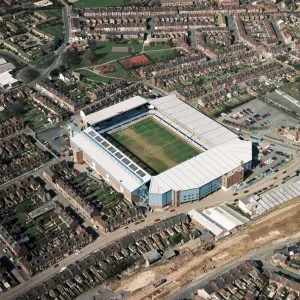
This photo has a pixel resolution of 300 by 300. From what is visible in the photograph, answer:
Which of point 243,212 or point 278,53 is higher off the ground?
point 278,53

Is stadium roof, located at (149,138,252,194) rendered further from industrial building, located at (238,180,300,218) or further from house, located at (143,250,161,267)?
house, located at (143,250,161,267)

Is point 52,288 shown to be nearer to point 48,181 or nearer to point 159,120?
point 48,181

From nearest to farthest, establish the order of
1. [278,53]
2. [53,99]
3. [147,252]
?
[147,252], [53,99], [278,53]

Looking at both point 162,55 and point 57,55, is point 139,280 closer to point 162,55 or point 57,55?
point 162,55

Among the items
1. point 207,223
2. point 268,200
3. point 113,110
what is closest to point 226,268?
point 207,223

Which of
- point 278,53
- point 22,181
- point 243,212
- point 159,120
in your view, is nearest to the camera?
point 243,212

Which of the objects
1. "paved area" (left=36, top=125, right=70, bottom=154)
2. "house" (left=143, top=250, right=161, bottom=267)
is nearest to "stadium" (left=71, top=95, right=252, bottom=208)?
"paved area" (left=36, top=125, right=70, bottom=154)

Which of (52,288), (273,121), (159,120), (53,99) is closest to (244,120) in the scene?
(273,121)

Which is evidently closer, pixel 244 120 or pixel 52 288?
pixel 52 288
